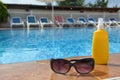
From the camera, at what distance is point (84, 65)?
2.92m

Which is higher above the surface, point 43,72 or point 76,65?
point 76,65

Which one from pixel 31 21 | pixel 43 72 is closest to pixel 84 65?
pixel 43 72

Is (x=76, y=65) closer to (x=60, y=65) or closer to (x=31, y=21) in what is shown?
(x=60, y=65)

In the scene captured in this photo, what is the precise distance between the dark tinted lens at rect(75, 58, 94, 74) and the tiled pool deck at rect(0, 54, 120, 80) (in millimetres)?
60

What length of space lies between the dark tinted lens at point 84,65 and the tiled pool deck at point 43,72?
0.06 meters

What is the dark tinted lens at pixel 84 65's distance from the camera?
291cm

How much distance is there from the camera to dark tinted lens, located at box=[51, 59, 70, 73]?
2.91 metres

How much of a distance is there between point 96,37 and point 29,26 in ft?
51.5

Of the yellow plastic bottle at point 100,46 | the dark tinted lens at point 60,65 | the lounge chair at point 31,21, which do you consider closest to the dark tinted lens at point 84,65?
the dark tinted lens at point 60,65

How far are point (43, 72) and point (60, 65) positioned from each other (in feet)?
0.79

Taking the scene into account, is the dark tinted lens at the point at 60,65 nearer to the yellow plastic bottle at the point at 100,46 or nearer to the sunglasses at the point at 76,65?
the sunglasses at the point at 76,65

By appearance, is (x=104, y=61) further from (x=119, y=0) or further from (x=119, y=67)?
(x=119, y=0)

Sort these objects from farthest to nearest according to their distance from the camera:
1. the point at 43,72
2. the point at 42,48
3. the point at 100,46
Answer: the point at 42,48 < the point at 100,46 < the point at 43,72

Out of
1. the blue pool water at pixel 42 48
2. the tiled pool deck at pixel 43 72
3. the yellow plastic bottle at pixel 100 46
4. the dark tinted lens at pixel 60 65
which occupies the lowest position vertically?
the blue pool water at pixel 42 48
